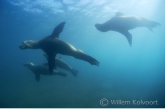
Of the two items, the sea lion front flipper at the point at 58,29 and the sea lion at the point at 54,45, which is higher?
the sea lion front flipper at the point at 58,29

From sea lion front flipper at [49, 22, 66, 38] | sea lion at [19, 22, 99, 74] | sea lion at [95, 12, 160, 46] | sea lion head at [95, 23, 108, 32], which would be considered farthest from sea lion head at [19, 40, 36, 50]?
sea lion at [95, 12, 160, 46]

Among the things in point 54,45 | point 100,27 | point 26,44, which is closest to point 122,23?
point 100,27

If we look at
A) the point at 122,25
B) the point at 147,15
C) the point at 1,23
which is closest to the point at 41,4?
the point at 1,23

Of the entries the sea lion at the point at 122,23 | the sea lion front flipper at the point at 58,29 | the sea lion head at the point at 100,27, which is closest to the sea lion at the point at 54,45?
the sea lion front flipper at the point at 58,29

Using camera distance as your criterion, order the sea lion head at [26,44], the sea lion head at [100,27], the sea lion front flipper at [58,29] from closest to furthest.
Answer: the sea lion front flipper at [58,29]
the sea lion head at [26,44]
the sea lion head at [100,27]

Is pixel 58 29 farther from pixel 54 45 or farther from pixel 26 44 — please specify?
→ pixel 26 44

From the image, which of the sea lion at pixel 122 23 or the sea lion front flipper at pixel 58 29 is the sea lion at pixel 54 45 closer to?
the sea lion front flipper at pixel 58 29

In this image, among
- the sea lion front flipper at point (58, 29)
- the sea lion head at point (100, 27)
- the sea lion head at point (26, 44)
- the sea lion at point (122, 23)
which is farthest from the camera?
the sea lion at point (122, 23)

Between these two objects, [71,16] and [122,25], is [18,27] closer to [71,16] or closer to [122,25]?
[71,16]

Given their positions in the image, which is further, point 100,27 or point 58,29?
point 100,27

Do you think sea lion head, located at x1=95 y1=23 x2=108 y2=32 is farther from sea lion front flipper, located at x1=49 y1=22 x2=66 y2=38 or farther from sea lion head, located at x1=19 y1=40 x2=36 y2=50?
sea lion head, located at x1=19 y1=40 x2=36 y2=50

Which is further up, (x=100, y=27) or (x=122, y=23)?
(x=122, y=23)

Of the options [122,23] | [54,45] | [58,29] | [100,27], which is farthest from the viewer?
[122,23]

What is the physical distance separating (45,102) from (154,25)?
10927 mm
